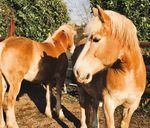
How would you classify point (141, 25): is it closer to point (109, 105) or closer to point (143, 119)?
point (143, 119)

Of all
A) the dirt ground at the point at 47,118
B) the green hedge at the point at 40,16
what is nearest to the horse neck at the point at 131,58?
the dirt ground at the point at 47,118

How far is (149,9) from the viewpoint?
21.2ft

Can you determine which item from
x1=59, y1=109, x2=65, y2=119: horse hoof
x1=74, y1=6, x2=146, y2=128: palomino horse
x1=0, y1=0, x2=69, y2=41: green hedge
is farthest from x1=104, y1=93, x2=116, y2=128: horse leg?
x1=0, y1=0, x2=69, y2=41: green hedge

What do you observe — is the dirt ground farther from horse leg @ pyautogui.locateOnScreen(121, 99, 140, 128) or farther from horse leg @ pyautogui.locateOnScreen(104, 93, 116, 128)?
horse leg @ pyautogui.locateOnScreen(104, 93, 116, 128)

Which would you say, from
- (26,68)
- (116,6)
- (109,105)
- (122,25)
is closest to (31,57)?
(26,68)

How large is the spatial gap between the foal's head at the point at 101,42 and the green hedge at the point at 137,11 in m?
3.24

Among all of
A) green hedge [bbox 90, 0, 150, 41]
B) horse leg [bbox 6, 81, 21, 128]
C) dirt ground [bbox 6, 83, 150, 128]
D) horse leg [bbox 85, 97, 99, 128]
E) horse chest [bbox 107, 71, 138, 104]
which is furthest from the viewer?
green hedge [bbox 90, 0, 150, 41]

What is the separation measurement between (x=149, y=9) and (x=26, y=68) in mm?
2534

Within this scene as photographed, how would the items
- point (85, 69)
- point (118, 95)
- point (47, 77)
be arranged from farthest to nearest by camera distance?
point (47, 77), point (118, 95), point (85, 69)

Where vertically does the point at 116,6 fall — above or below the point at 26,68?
above

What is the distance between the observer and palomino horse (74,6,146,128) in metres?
3.18

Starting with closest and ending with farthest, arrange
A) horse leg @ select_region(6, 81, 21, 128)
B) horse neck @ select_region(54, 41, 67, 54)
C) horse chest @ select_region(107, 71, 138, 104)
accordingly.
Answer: horse chest @ select_region(107, 71, 138, 104) → horse leg @ select_region(6, 81, 21, 128) → horse neck @ select_region(54, 41, 67, 54)

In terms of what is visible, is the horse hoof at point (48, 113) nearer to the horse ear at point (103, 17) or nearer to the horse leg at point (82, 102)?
the horse leg at point (82, 102)

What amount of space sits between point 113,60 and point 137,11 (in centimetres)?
344
